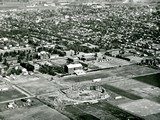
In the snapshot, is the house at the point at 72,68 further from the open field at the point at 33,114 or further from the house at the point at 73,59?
the open field at the point at 33,114

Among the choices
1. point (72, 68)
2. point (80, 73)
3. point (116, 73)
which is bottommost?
point (116, 73)

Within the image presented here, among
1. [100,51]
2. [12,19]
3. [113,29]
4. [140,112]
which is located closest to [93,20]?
[113,29]

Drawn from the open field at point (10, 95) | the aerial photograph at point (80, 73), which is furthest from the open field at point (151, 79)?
the open field at point (10, 95)

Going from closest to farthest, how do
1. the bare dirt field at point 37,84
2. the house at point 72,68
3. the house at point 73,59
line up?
the bare dirt field at point 37,84 → the house at point 72,68 → the house at point 73,59

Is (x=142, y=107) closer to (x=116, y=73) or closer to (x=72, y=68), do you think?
(x=116, y=73)

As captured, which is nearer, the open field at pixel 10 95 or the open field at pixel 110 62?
the open field at pixel 10 95

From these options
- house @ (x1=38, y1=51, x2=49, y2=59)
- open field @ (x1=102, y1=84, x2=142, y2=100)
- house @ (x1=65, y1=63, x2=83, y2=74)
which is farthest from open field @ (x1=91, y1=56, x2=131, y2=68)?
open field @ (x1=102, y1=84, x2=142, y2=100)

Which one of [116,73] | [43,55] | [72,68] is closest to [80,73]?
[72,68]
